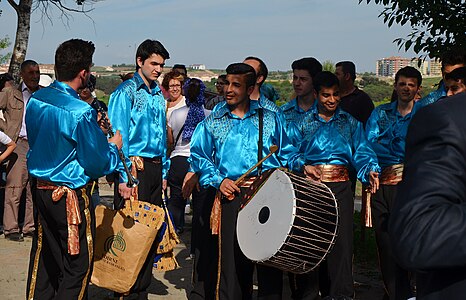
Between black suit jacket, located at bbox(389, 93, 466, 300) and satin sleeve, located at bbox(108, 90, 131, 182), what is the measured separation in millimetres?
3982

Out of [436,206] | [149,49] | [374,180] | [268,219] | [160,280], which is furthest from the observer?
[160,280]

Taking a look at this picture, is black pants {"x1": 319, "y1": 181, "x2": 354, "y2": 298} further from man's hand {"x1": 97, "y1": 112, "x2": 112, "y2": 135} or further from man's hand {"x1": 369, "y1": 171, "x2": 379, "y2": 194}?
man's hand {"x1": 97, "y1": 112, "x2": 112, "y2": 135}

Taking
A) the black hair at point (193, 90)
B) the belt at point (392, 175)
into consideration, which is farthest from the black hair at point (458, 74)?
the black hair at point (193, 90)

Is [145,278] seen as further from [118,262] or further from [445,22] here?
[445,22]

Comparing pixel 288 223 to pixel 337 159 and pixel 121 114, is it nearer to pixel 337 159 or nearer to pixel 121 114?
pixel 337 159

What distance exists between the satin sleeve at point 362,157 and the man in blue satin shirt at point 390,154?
87 millimetres

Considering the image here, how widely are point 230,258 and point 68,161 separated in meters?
1.40

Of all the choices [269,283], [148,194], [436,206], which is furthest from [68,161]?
[436,206]

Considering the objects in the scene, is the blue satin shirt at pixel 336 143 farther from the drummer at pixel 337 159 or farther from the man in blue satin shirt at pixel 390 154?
the man in blue satin shirt at pixel 390 154

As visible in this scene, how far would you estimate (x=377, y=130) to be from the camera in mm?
5648

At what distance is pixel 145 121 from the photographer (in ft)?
18.6

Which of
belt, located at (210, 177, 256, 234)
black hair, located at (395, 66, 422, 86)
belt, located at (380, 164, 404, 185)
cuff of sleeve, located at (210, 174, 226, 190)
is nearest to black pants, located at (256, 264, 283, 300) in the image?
belt, located at (210, 177, 256, 234)

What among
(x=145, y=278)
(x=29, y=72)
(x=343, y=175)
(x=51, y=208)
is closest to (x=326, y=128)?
(x=343, y=175)

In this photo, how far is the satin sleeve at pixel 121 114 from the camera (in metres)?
5.49
